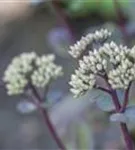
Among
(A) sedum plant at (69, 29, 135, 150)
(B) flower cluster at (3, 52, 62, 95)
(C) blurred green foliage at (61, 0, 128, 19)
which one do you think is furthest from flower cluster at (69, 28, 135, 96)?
(C) blurred green foliage at (61, 0, 128, 19)

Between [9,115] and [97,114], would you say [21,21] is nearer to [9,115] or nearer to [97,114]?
[9,115]

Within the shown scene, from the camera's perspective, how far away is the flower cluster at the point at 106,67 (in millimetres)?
1119

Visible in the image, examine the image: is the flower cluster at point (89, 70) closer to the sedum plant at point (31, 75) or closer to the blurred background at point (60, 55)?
the blurred background at point (60, 55)

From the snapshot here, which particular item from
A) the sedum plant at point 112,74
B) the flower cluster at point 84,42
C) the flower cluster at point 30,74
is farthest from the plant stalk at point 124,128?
the flower cluster at point 30,74

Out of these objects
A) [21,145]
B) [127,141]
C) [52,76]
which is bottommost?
[21,145]

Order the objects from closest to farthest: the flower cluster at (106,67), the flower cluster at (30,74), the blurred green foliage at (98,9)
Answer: the flower cluster at (106,67) < the flower cluster at (30,74) < the blurred green foliage at (98,9)

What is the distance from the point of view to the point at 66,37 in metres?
2.01

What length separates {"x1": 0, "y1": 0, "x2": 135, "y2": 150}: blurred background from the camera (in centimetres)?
185

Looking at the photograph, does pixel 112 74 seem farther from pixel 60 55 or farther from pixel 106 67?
pixel 60 55

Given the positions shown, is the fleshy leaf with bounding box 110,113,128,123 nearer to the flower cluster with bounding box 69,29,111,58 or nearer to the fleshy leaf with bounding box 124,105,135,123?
the fleshy leaf with bounding box 124,105,135,123

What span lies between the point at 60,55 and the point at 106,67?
133 centimetres

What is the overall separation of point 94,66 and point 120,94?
15 centimetres

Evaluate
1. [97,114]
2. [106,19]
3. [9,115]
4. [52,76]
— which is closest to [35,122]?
[9,115]

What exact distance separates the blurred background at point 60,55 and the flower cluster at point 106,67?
0.20ft
